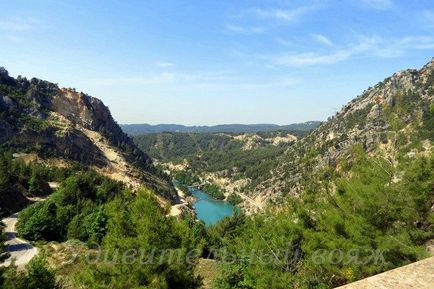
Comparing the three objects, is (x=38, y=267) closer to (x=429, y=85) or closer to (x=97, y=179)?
(x=97, y=179)

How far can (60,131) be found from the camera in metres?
143

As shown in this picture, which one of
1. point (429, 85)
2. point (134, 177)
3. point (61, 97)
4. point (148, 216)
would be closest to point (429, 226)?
point (148, 216)

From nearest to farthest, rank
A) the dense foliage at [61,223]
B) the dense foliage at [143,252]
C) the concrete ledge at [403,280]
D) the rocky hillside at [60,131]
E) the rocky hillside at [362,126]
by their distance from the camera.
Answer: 1. the concrete ledge at [403,280]
2. the dense foliage at [143,252]
3. the dense foliage at [61,223]
4. the rocky hillside at [60,131]
5. the rocky hillside at [362,126]

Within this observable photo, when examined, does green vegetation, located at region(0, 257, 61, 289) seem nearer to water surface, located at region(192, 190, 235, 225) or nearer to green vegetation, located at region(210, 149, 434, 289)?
green vegetation, located at region(210, 149, 434, 289)

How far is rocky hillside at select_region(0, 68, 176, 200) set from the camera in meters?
127

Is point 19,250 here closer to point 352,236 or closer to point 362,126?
point 352,236

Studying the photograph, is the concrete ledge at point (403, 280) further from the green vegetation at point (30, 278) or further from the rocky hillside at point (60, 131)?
the rocky hillside at point (60, 131)

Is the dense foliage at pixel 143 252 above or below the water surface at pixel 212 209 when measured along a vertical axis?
above

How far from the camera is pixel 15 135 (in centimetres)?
12625

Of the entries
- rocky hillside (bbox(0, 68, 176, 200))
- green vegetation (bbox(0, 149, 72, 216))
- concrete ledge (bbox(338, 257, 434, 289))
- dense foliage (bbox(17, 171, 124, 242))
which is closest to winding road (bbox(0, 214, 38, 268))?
dense foliage (bbox(17, 171, 124, 242))

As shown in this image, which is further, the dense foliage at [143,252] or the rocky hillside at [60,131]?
the rocky hillside at [60,131]

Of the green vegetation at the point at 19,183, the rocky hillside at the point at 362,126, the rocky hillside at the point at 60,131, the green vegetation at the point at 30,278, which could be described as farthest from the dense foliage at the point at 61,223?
the rocky hillside at the point at 362,126

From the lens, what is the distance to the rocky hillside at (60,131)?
12669 centimetres

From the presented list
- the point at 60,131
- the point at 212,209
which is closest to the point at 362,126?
the point at 212,209
